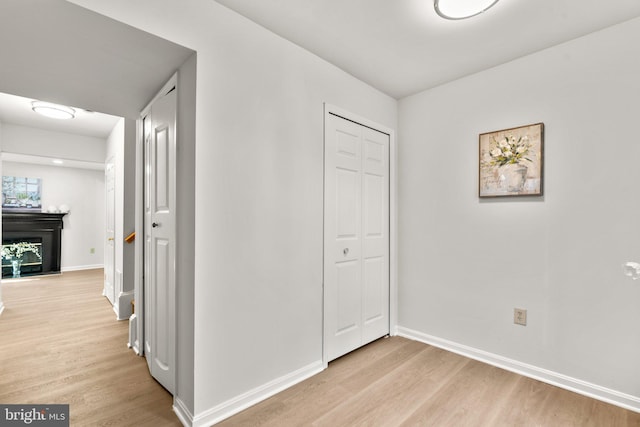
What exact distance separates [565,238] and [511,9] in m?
1.57

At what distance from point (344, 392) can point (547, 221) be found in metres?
1.92

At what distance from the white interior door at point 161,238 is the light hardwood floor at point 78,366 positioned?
19 centimetres

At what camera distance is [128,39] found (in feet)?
5.17

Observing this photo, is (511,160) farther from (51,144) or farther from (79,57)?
(51,144)

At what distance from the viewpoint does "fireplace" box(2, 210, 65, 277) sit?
5918 millimetres

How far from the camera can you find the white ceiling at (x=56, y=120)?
11.9ft

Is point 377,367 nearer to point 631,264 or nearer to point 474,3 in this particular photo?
point 631,264

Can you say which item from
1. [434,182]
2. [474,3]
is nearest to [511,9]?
[474,3]

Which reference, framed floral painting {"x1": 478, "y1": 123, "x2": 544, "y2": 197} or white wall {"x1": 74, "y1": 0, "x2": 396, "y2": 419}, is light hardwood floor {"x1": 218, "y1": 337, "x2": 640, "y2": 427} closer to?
white wall {"x1": 74, "y1": 0, "x2": 396, "y2": 419}

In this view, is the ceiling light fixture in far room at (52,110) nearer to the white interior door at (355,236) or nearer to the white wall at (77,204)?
the white interior door at (355,236)

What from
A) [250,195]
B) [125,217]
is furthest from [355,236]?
[125,217]

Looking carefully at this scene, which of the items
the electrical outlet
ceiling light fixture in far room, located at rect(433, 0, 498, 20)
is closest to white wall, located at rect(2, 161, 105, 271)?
ceiling light fixture in far room, located at rect(433, 0, 498, 20)

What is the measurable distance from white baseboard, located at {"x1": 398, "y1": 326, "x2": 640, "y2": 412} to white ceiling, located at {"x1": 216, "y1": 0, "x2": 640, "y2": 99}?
2.39 meters

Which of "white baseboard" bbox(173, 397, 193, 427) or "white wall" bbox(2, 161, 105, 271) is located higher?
"white wall" bbox(2, 161, 105, 271)
